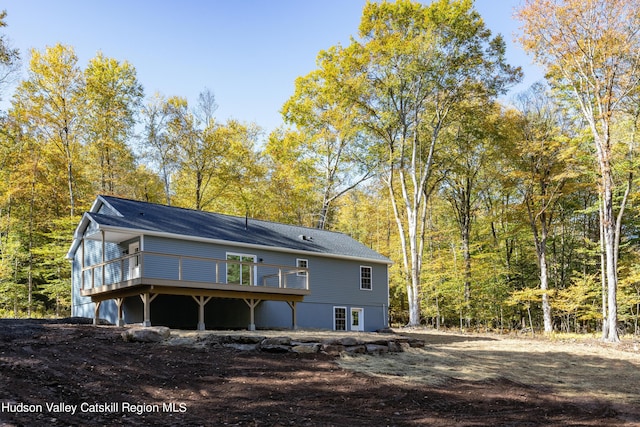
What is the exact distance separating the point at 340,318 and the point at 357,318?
3.90 feet

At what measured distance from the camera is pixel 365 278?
84.1 ft

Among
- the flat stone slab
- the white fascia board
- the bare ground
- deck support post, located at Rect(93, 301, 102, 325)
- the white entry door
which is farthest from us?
the white entry door

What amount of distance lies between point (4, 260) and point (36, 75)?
9.59 metres

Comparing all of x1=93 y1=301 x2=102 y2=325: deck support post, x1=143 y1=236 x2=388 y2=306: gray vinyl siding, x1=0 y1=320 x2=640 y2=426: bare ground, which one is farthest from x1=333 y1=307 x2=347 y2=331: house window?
x1=93 y1=301 x2=102 y2=325: deck support post

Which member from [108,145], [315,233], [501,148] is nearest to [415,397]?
[315,233]

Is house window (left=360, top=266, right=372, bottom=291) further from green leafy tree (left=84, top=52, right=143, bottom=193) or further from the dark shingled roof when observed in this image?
green leafy tree (left=84, top=52, right=143, bottom=193)

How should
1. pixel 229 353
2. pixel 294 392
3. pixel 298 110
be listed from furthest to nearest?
pixel 298 110
pixel 229 353
pixel 294 392

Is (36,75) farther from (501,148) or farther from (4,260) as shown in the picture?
(501,148)

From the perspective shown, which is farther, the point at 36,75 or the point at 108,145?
the point at 108,145

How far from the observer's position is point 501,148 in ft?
97.1

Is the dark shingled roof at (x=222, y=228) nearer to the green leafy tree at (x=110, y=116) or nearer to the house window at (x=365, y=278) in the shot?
the house window at (x=365, y=278)

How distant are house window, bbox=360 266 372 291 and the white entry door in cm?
111

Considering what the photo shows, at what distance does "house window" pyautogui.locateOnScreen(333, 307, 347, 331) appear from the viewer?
2386cm

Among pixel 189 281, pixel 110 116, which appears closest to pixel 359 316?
pixel 189 281
